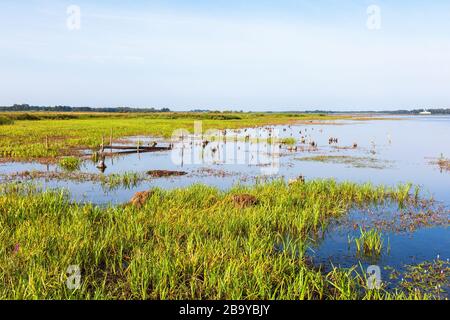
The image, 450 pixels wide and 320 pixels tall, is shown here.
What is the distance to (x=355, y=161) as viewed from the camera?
27.8 metres

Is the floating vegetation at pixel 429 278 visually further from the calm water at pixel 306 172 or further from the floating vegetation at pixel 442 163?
the floating vegetation at pixel 442 163

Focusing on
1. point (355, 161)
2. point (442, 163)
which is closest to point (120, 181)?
point (355, 161)

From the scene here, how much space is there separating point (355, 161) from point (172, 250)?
2192 centimetres

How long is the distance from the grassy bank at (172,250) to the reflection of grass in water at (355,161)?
42.2ft

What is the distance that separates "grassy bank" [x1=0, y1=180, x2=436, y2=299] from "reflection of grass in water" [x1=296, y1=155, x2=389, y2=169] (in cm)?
1286

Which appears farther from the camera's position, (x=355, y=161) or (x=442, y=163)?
(x=355, y=161)

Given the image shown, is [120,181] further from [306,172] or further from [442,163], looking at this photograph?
[442,163]

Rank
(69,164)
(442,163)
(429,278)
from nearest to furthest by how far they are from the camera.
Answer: (429,278)
(69,164)
(442,163)

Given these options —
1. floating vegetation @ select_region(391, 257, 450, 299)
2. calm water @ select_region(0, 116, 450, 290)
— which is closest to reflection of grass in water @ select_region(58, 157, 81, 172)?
calm water @ select_region(0, 116, 450, 290)

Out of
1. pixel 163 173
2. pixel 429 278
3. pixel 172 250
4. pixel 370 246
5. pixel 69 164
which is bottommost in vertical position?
pixel 429 278

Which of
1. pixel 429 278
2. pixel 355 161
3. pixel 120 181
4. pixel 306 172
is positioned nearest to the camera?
pixel 429 278
